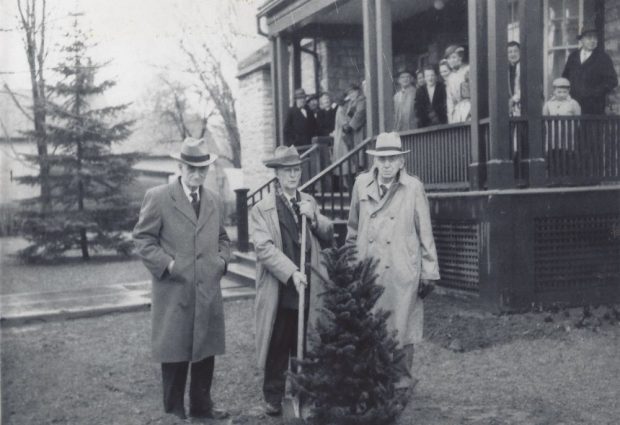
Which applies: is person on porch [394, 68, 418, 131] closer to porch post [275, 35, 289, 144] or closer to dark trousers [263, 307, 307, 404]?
porch post [275, 35, 289, 144]

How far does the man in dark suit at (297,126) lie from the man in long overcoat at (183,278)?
9.11 m

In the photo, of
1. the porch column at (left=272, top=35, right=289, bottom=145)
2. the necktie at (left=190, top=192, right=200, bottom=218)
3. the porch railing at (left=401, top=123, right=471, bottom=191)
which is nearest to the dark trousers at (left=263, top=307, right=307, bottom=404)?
the necktie at (left=190, top=192, right=200, bottom=218)

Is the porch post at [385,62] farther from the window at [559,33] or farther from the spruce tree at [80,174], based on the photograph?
the spruce tree at [80,174]

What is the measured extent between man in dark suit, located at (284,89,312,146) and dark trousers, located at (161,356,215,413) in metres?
9.33

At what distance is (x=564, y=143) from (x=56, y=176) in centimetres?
1351

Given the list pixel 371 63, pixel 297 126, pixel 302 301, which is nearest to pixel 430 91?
pixel 371 63

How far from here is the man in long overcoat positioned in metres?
5.16

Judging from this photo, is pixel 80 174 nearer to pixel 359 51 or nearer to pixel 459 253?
pixel 359 51

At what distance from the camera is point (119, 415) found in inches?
222

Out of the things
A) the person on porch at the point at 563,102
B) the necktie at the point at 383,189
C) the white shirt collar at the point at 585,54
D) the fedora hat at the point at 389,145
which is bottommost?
the necktie at the point at 383,189

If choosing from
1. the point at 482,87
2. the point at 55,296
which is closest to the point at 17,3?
the point at 55,296

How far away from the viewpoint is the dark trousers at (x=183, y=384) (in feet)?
17.1

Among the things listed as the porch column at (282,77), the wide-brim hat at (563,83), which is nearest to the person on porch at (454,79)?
the wide-brim hat at (563,83)

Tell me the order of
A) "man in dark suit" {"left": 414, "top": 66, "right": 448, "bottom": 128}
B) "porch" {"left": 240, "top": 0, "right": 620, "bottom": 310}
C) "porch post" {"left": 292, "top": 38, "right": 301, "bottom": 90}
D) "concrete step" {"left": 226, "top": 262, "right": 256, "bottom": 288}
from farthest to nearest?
1. "porch post" {"left": 292, "top": 38, "right": 301, "bottom": 90}
2. "concrete step" {"left": 226, "top": 262, "right": 256, "bottom": 288}
3. "man in dark suit" {"left": 414, "top": 66, "right": 448, "bottom": 128}
4. "porch" {"left": 240, "top": 0, "right": 620, "bottom": 310}
